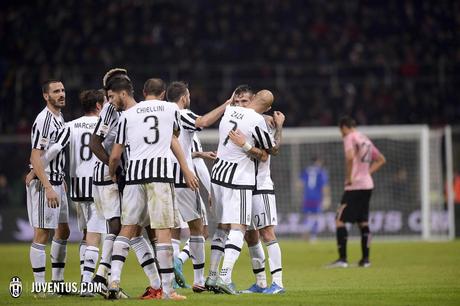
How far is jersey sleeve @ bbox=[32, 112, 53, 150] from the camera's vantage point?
1179cm

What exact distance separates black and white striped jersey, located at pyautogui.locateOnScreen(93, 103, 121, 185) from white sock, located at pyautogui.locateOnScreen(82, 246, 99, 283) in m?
0.87

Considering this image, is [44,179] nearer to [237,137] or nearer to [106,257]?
[106,257]

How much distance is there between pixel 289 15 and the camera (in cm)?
3322

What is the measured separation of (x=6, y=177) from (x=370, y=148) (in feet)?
39.8

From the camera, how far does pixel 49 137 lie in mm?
11883

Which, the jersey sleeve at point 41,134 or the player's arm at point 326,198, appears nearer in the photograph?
the jersey sleeve at point 41,134

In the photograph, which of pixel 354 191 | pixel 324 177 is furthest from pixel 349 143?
pixel 324 177

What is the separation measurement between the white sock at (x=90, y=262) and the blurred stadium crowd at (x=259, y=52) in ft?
53.7

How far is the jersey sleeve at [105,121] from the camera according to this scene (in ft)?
37.0

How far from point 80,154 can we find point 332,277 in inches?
183

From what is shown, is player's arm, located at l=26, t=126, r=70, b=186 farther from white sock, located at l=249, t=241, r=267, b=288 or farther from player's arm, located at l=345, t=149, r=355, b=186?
player's arm, located at l=345, t=149, r=355, b=186

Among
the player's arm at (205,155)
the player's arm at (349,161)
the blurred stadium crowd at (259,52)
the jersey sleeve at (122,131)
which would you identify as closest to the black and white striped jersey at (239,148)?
the player's arm at (205,155)

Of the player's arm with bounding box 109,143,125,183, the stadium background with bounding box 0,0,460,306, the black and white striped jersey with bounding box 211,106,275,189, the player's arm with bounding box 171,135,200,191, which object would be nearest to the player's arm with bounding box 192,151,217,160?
the black and white striped jersey with bounding box 211,106,275,189

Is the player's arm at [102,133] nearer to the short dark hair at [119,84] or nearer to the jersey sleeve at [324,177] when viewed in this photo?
the short dark hair at [119,84]
